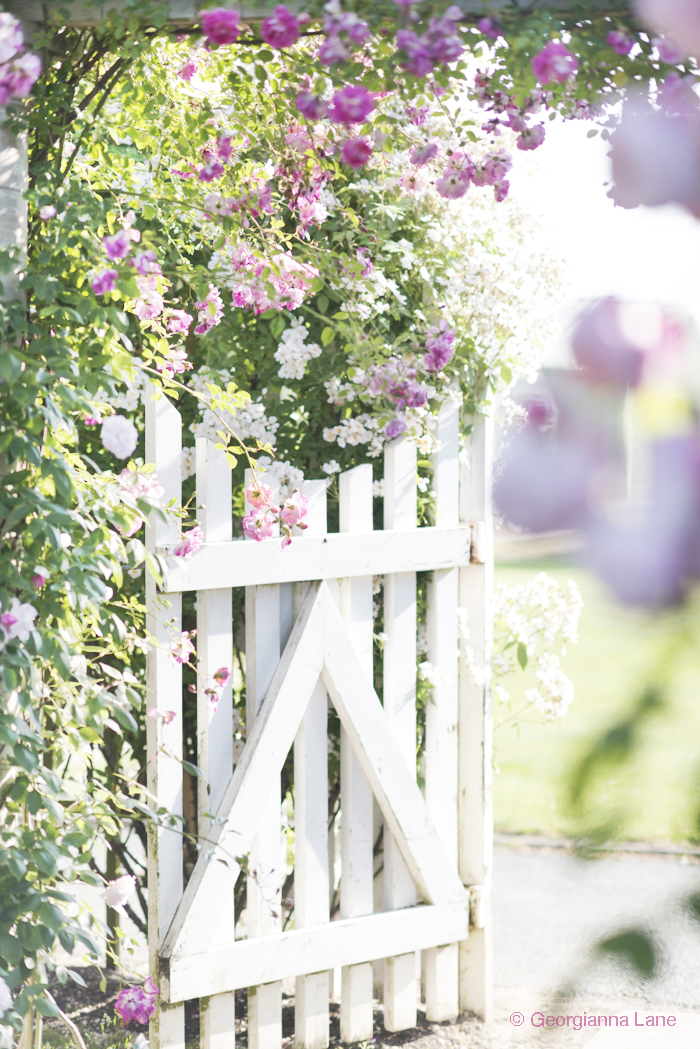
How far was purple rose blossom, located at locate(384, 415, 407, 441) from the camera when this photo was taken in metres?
2.29

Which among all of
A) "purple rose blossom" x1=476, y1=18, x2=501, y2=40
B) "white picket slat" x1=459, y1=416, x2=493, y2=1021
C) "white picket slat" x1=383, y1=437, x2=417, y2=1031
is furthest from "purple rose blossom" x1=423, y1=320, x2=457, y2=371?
"purple rose blossom" x1=476, y1=18, x2=501, y2=40

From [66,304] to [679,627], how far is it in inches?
59.1

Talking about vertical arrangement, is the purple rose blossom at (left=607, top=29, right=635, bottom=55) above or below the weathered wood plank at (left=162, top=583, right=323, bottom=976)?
above

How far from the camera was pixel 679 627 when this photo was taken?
33 centimetres

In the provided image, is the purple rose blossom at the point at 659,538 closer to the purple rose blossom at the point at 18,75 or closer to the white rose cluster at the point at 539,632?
the purple rose blossom at the point at 18,75

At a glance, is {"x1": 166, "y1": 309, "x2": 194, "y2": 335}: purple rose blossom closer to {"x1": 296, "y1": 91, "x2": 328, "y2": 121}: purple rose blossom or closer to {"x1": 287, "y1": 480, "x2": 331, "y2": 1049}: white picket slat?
{"x1": 296, "y1": 91, "x2": 328, "y2": 121}: purple rose blossom

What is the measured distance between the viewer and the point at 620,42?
1.44m

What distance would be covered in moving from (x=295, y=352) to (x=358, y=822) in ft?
4.10

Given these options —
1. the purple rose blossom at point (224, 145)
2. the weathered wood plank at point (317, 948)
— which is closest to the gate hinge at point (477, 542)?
the weathered wood plank at point (317, 948)

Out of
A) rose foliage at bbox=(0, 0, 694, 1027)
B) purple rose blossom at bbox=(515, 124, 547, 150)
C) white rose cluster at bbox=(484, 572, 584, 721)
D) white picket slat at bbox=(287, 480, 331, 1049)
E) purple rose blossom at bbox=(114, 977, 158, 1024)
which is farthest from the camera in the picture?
Answer: white rose cluster at bbox=(484, 572, 584, 721)

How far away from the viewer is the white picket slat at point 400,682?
2430 millimetres

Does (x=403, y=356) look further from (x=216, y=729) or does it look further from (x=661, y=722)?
(x=661, y=722)

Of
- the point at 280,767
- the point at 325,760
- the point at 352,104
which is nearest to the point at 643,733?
the point at 352,104

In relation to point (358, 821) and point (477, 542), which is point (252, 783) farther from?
point (477, 542)
